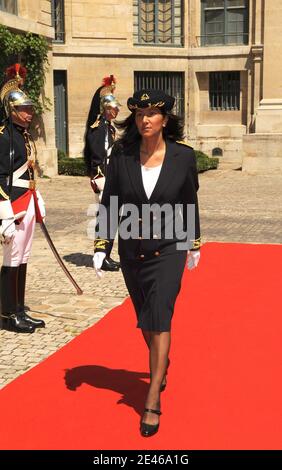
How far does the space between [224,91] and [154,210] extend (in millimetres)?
20642

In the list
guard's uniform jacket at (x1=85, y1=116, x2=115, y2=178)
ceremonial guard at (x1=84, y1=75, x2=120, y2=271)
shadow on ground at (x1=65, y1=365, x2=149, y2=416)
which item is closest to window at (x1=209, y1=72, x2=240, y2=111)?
ceremonial guard at (x1=84, y1=75, x2=120, y2=271)

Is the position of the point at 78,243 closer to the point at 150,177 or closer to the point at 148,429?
the point at 150,177

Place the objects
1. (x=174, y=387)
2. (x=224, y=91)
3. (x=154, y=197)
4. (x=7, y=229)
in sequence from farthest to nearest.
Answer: (x=224, y=91), (x=7, y=229), (x=174, y=387), (x=154, y=197)

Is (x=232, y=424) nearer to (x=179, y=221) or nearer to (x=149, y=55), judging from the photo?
(x=179, y=221)

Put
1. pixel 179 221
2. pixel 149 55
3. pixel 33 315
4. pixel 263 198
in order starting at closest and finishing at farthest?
1. pixel 179 221
2. pixel 33 315
3. pixel 263 198
4. pixel 149 55

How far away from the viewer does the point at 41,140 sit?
19172mm

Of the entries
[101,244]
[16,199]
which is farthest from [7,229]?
[101,244]

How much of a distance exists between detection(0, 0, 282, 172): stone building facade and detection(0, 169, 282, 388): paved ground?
167 inches

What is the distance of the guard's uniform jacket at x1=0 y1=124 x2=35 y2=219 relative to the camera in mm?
5492

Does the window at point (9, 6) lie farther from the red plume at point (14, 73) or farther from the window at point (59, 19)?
the red plume at point (14, 73)

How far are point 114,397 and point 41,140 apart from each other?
1551cm

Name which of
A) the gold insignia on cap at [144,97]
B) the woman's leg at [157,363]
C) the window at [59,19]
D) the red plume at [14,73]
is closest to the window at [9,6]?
the window at [59,19]

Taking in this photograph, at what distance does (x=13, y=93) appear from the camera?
222 inches

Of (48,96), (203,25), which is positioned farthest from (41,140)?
(203,25)
